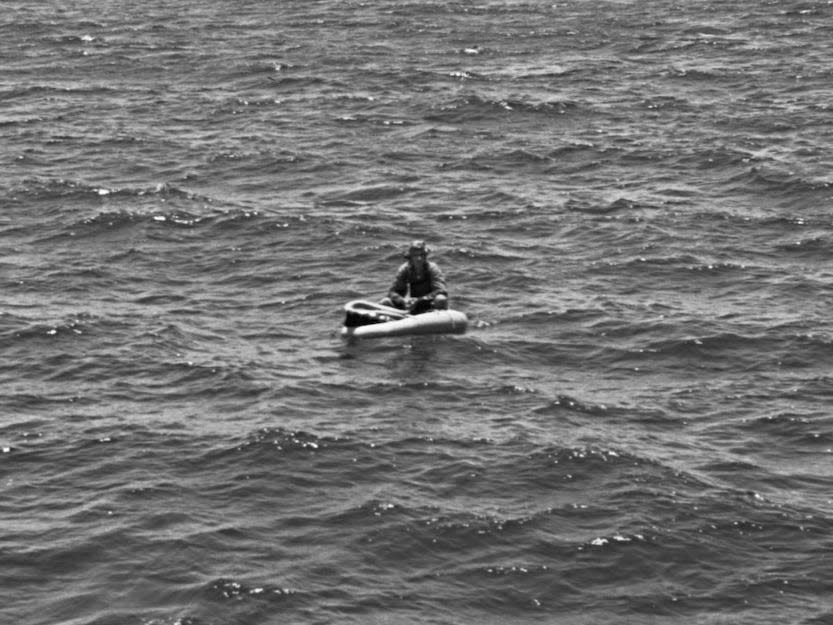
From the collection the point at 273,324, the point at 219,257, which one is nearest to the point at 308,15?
the point at 219,257

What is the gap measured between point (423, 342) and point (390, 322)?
853 millimetres

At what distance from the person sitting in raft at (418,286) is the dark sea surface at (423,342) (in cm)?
99

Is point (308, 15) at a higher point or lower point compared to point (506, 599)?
higher

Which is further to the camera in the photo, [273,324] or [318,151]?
[318,151]

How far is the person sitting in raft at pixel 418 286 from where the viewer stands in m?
37.3

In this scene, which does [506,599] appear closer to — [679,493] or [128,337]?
[679,493]

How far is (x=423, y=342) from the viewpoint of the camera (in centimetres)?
3669

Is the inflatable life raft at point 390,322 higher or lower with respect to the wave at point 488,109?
lower

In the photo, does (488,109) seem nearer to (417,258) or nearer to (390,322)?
(417,258)

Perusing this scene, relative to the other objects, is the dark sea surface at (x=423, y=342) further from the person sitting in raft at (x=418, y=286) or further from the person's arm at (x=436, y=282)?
the person's arm at (x=436, y=282)

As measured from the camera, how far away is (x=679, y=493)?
28906 millimetres

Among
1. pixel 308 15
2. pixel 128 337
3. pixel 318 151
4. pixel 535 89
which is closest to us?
pixel 128 337

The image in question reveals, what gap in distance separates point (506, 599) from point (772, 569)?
4349 millimetres

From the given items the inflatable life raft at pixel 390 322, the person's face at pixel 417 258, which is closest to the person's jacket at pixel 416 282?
the person's face at pixel 417 258
